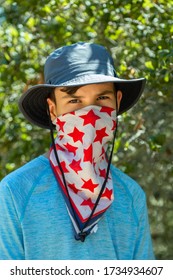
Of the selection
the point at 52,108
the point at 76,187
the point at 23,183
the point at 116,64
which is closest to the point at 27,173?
the point at 23,183

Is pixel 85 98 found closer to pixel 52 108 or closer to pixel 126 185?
pixel 52 108

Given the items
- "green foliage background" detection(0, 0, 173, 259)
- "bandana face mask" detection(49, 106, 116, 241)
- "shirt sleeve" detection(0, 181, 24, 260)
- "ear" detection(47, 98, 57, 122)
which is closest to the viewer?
"shirt sleeve" detection(0, 181, 24, 260)

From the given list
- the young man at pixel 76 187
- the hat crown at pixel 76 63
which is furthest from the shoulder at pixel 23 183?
the hat crown at pixel 76 63

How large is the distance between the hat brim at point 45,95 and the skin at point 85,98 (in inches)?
1.7

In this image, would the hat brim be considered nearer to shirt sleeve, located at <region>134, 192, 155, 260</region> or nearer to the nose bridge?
the nose bridge

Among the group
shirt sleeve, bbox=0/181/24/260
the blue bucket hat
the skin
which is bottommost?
shirt sleeve, bbox=0/181/24/260

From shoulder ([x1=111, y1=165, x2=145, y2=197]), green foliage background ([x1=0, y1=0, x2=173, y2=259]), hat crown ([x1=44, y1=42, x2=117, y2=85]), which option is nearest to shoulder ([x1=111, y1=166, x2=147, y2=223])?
shoulder ([x1=111, y1=165, x2=145, y2=197])

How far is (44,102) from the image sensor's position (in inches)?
121

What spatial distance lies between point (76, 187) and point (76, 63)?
18.2 inches

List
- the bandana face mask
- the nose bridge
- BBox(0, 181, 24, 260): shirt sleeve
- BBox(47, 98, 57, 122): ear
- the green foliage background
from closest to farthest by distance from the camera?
1. BBox(0, 181, 24, 260): shirt sleeve
2. the bandana face mask
3. the nose bridge
4. BBox(47, 98, 57, 122): ear
5. the green foliage background

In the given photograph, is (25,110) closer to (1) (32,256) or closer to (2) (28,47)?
(1) (32,256)

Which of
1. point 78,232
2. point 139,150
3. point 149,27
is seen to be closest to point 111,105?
point 78,232

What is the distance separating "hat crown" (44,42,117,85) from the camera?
2.88 meters

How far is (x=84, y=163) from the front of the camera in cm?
283
